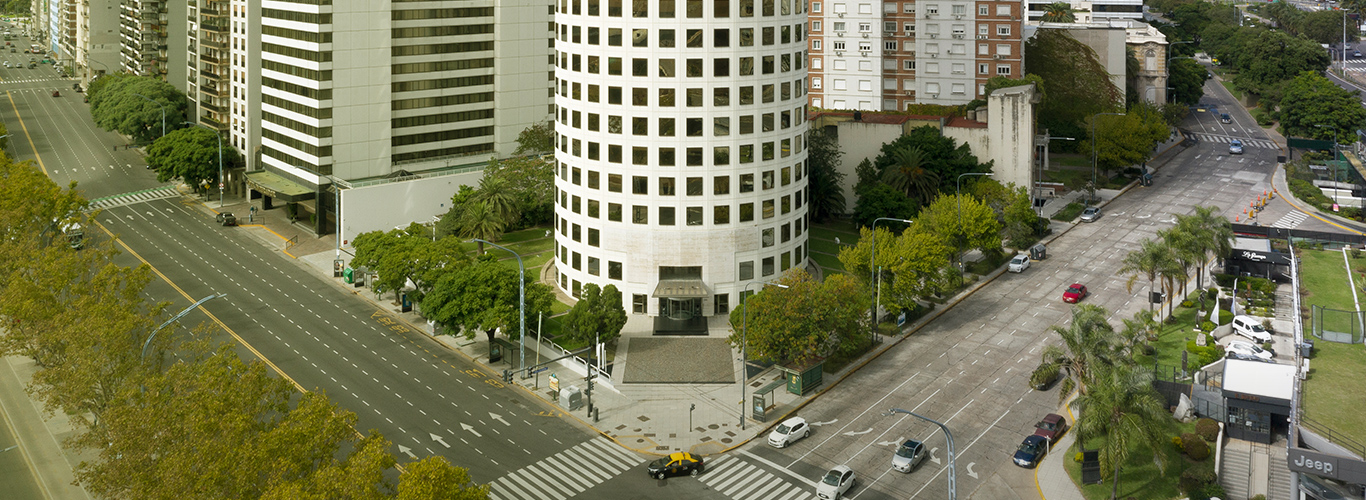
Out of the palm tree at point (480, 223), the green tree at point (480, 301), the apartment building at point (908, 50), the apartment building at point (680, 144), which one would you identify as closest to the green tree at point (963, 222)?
the apartment building at point (680, 144)

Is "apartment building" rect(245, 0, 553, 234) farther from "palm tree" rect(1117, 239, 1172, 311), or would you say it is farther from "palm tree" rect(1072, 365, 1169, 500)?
"palm tree" rect(1072, 365, 1169, 500)

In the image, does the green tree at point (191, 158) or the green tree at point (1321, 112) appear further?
the green tree at point (1321, 112)

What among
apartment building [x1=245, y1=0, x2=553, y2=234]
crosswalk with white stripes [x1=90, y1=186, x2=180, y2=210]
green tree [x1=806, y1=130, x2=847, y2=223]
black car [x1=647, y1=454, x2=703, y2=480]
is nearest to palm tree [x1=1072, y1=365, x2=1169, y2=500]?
black car [x1=647, y1=454, x2=703, y2=480]

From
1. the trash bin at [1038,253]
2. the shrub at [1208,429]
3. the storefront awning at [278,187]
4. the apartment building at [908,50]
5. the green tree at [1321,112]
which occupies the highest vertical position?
the apartment building at [908,50]

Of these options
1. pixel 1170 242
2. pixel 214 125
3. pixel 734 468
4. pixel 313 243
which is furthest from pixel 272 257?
pixel 1170 242

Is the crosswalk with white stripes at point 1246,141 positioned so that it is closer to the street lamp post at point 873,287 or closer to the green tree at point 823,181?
the green tree at point 823,181

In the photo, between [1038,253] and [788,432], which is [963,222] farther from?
[788,432]

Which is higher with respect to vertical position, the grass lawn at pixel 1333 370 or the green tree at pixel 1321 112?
the green tree at pixel 1321 112
